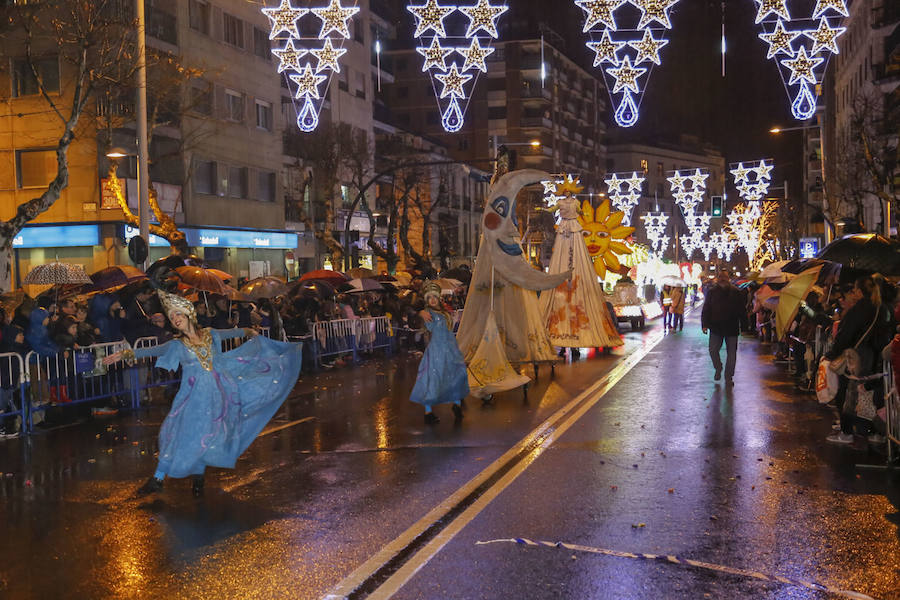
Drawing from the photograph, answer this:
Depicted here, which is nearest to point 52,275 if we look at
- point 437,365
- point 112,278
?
point 112,278

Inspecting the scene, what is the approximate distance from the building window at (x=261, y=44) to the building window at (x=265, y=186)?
494 cm

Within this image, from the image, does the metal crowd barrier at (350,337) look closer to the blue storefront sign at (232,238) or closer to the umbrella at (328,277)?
the umbrella at (328,277)

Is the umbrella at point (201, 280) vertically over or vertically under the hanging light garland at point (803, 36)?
under

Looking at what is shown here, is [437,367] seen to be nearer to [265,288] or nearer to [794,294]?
[794,294]

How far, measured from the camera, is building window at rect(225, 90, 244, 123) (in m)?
38.4

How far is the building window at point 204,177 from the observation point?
120 ft

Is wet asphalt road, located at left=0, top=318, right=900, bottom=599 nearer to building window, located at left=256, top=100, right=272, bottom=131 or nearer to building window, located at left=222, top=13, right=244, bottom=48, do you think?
building window, located at left=222, top=13, right=244, bottom=48

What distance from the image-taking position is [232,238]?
3894 centimetres

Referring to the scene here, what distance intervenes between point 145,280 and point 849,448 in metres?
11.7

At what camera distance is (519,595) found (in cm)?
533

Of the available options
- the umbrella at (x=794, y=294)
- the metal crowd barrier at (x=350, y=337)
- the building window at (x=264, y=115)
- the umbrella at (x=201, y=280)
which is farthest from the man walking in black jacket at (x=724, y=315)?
the building window at (x=264, y=115)

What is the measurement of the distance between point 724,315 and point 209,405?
9.36 metres

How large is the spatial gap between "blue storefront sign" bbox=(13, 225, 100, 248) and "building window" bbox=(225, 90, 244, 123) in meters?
8.33

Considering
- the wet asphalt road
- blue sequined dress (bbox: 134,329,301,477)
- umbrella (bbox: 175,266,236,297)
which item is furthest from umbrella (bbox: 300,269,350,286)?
→ blue sequined dress (bbox: 134,329,301,477)
